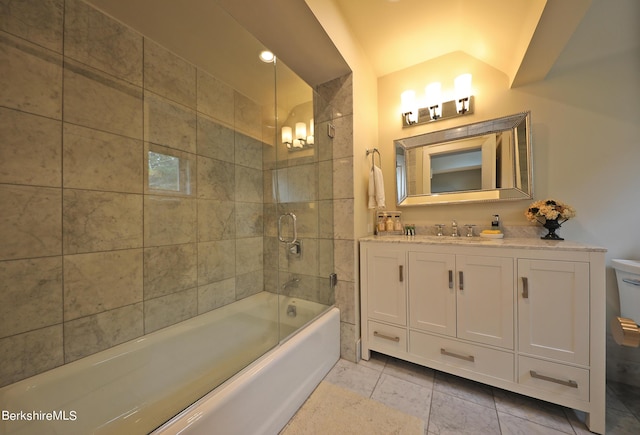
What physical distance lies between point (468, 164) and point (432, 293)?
1.17 meters

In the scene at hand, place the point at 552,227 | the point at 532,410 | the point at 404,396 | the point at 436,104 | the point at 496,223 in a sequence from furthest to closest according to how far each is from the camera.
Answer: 1. the point at 436,104
2. the point at 496,223
3. the point at 552,227
4. the point at 404,396
5. the point at 532,410

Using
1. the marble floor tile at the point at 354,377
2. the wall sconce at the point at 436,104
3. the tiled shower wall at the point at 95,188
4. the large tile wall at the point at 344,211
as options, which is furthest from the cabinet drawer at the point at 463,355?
the wall sconce at the point at 436,104

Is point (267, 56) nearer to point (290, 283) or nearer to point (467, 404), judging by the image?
point (290, 283)

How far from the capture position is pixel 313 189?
196 centimetres

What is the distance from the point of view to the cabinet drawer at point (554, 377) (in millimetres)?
1186

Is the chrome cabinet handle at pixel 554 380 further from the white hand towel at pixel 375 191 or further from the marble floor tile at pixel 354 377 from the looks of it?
the white hand towel at pixel 375 191

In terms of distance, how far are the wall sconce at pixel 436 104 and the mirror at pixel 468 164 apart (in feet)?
0.47

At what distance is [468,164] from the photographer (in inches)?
75.5

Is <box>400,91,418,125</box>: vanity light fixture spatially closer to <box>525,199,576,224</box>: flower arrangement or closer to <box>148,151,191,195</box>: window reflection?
<box>525,199,576,224</box>: flower arrangement

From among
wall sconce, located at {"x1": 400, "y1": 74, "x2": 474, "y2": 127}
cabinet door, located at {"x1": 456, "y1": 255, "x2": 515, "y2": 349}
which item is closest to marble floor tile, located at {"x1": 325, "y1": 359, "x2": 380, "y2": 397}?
cabinet door, located at {"x1": 456, "y1": 255, "x2": 515, "y2": 349}

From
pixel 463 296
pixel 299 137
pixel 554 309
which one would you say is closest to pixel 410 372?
pixel 463 296

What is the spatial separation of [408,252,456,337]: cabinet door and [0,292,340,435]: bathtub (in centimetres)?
64

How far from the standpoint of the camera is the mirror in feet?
5.66

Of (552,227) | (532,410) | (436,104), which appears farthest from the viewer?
(436,104)
